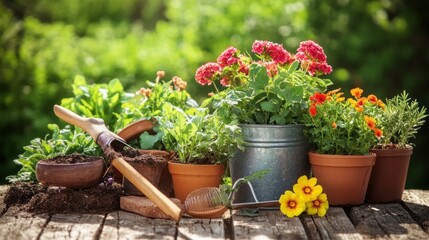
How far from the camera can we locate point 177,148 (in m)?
3.42

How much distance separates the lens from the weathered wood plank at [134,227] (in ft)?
9.64

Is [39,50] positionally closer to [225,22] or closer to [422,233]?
[225,22]

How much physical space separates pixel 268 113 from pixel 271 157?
205mm

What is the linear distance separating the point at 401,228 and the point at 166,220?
3.18 ft

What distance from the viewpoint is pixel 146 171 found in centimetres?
340

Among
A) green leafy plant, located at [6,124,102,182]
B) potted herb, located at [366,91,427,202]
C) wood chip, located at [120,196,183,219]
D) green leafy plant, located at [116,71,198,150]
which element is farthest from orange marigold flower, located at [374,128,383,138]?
green leafy plant, located at [6,124,102,182]

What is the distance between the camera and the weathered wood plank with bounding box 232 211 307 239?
Answer: 2957 mm

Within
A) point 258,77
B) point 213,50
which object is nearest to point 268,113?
point 258,77

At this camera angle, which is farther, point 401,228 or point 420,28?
point 420,28

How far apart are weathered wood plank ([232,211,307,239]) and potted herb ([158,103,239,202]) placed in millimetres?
228

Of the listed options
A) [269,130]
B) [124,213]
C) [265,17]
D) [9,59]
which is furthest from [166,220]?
[265,17]

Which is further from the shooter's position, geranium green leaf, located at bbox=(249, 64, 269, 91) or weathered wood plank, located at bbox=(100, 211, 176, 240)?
geranium green leaf, located at bbox=(249, 64, 269, 91)

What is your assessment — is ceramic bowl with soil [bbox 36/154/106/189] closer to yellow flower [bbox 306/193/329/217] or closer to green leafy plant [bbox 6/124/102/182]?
green leafy plant [bbox 6/124/102/182]

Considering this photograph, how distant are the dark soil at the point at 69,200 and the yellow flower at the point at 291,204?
0.74 m
